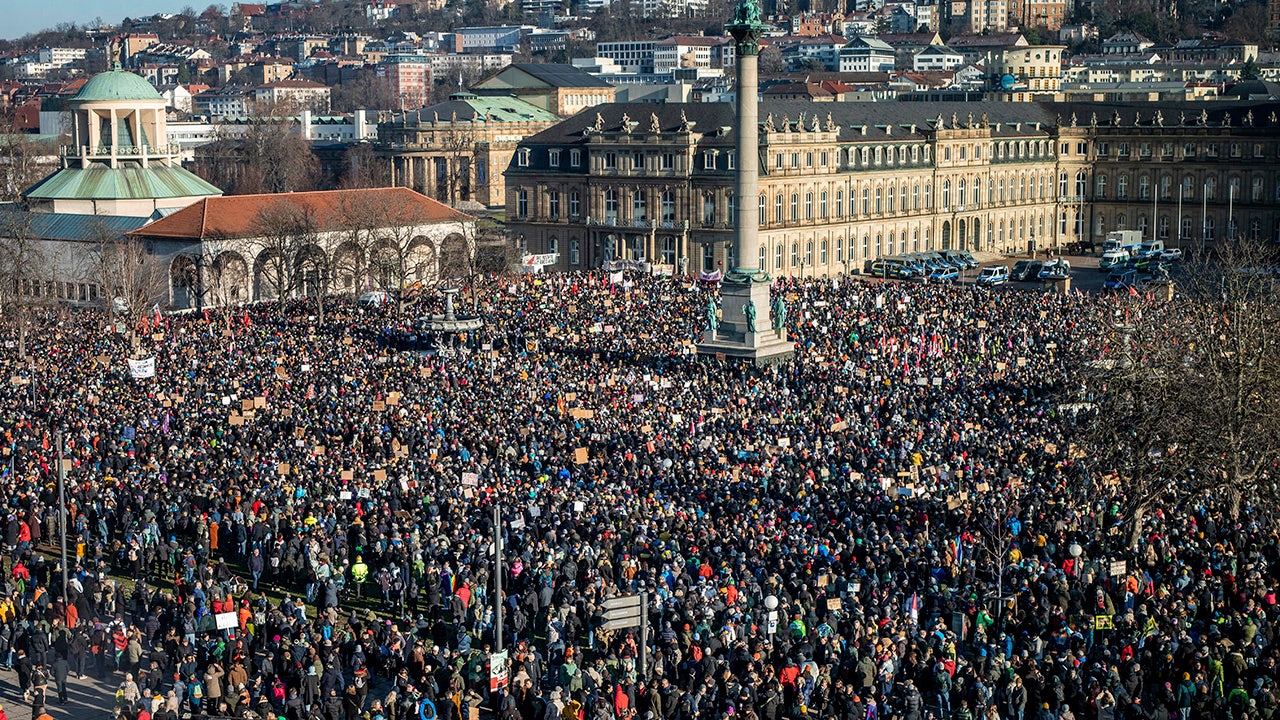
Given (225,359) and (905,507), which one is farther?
(225,359)

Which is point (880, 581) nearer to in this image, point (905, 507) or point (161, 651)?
point (905, 507)

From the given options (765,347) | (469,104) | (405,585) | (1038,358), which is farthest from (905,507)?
(469,104)

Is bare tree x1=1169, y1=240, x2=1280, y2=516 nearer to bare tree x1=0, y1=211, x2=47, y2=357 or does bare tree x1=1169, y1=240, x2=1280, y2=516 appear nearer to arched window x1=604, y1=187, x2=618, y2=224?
bare tree x1=0, y1=211, x2=47, y2=357

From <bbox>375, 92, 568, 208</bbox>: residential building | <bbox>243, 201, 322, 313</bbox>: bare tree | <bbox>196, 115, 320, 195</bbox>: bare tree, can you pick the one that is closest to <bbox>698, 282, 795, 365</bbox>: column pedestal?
<bbox>243, 201, 322, 313</bbox>: bare tree

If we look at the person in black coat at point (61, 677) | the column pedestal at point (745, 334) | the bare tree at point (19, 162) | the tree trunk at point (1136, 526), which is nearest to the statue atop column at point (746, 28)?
the column pedestal at point (745, 334)

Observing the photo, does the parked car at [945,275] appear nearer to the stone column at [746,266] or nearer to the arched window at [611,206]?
the arched window at [611,206]
